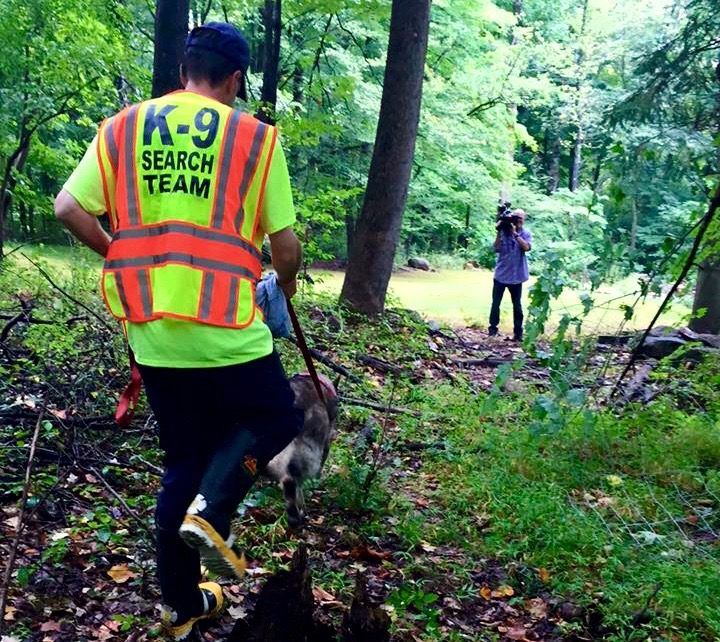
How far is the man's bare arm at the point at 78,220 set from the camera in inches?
95.1

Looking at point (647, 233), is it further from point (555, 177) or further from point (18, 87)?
point (18, 87)

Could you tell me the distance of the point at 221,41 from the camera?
8.06 ft

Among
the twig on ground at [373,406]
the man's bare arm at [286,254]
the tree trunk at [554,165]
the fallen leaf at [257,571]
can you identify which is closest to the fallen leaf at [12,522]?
the fallen leaf at [257,571]

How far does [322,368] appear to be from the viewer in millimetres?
6645

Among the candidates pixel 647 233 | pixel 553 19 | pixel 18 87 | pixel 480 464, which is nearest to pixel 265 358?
pixel 480 464

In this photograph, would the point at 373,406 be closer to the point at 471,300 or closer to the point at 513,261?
the point at 513,261

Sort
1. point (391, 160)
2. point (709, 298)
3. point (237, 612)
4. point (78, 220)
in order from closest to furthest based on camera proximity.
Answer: point (78, 220) → point (237, 612) → point (391, 160) → point (709, 298)

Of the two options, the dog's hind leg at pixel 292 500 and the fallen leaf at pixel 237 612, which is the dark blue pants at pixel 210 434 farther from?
the dog's hind leg at pixel 292 500

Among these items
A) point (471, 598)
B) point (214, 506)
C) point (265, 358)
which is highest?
point (265, 358)

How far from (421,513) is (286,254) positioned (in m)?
2.36

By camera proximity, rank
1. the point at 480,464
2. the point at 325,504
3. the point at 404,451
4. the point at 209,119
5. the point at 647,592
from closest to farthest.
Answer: the point at 209,119, the point at 647,592, the point at 325,504, the point at 480,464, the point at 404,451

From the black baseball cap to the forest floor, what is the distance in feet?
5.88

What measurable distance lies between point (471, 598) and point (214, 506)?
1.64m

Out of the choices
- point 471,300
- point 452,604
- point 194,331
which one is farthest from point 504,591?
point 471,300
